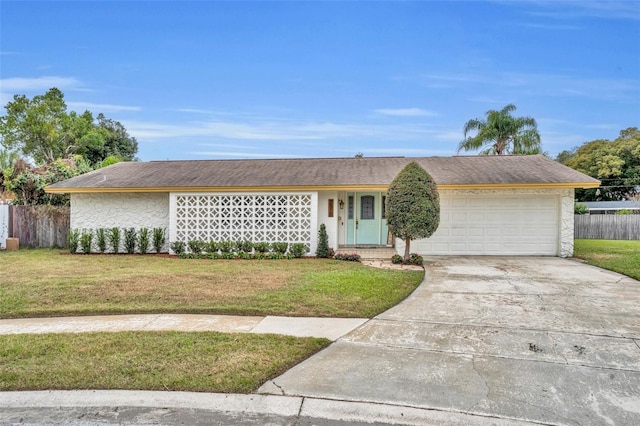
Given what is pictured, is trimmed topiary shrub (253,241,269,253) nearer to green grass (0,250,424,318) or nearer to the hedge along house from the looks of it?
the hedge along house

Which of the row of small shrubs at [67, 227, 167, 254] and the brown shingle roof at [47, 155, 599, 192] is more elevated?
the brown shingle roof at [47, 155, 599, 192]

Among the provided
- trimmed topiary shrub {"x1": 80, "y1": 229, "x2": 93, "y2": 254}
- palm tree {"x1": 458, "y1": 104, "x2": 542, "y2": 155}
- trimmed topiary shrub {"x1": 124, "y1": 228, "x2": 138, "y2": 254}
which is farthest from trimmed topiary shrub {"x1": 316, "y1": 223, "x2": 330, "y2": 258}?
palm tree {"x1": 458, "y1": 104, "x2": 542, "y2": 155}

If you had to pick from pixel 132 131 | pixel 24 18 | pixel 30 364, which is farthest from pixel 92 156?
pixel 30 364

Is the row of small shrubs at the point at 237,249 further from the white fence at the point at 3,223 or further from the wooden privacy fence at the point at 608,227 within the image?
the wooden privacy fence at the point at 608,227

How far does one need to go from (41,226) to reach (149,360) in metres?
14.6

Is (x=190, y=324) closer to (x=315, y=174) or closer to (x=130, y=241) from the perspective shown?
(x=315, y=174)

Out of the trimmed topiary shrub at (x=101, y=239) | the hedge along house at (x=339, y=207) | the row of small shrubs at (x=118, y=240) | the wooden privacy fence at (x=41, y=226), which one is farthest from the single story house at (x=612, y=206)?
the wooden privacy fence at (x=41, y=226)

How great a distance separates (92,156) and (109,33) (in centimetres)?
2954

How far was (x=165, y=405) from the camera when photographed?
10.4ft

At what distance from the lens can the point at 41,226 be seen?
15.2m

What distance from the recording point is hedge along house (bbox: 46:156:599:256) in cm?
1270

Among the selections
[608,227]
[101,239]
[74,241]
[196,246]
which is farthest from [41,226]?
[608,227]

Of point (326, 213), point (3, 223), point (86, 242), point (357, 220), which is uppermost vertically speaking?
point (326, 213)

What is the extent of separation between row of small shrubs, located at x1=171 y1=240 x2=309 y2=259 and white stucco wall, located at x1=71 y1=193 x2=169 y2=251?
5.13ft
